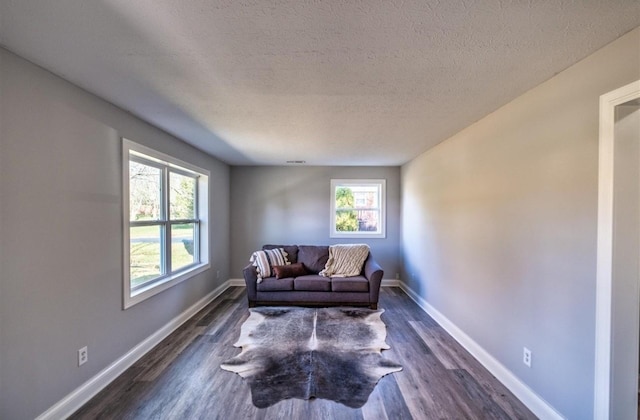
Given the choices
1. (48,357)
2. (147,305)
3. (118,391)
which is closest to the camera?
(48,357)

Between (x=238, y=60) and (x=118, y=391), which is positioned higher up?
(x=238, y=60)

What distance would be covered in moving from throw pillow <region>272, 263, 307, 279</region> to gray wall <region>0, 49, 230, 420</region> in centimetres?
193

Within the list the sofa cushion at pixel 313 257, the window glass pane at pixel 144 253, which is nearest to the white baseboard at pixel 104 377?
the window glass pane at pixel 144 253

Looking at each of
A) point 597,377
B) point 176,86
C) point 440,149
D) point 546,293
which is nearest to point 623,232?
point 546,293

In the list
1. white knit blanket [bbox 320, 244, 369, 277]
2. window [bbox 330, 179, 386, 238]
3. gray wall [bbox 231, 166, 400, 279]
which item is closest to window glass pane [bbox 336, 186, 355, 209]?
window [bbox 330, 179, 386, 238]

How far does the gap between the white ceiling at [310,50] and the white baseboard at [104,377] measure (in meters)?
2.27

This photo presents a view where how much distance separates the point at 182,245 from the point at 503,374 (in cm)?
Answer: 395

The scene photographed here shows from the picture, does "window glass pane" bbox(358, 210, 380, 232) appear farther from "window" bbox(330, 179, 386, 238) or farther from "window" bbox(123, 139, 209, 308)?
"window" bbox(123, 139, 209, 308)

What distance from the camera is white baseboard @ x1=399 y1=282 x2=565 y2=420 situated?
1.81 metres

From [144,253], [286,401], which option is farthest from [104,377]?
[286,401]

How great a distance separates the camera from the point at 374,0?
44.9 inches

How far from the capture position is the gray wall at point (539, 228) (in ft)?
5.06

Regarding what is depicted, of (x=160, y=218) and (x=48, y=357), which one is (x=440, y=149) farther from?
(x=48, y=357)

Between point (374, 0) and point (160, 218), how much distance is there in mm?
3132
